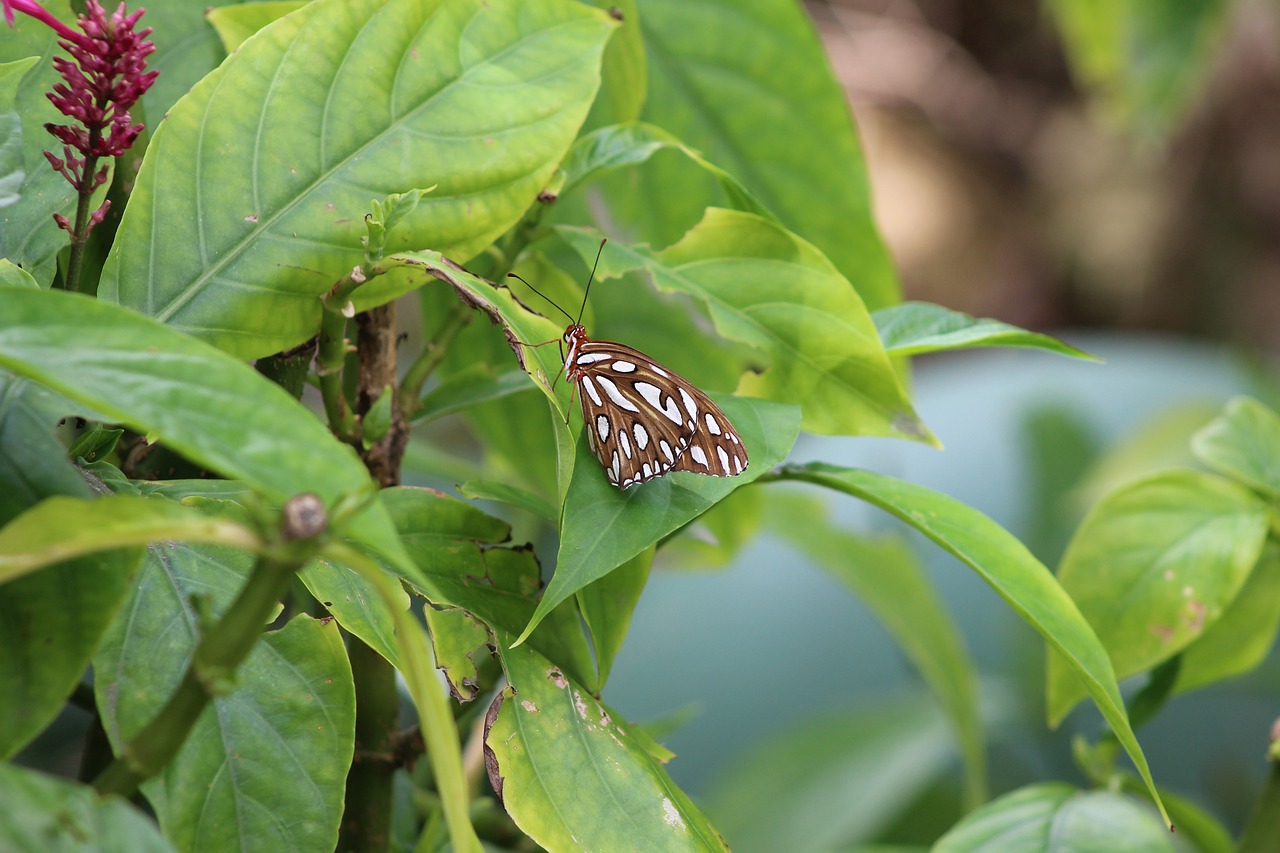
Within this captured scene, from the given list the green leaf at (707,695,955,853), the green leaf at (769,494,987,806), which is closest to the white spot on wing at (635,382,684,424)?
the green leaf at (769,494,987,806)

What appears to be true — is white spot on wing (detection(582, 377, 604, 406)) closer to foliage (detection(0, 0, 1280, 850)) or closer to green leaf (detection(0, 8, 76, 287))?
foliage (detection(0, 0, 1280, 850))

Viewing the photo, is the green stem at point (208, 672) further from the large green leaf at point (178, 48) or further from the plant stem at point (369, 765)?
the large green leaf at point (178, 48)

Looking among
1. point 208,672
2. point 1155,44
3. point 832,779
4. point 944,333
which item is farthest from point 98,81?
point 1155,44

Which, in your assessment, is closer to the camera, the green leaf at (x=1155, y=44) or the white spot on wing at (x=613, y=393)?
the white spot on wing at (x=613, y=393)

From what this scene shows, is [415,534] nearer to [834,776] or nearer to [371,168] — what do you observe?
[371,168]

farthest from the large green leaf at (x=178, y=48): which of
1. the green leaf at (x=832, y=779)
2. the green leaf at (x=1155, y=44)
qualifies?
the green leaf at (x=1155, y=44)

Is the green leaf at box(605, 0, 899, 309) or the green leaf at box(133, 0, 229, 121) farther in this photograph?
the green leaf at box(605, 0, 899, 309)

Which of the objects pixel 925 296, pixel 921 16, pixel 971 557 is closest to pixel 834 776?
pixel 971 557
